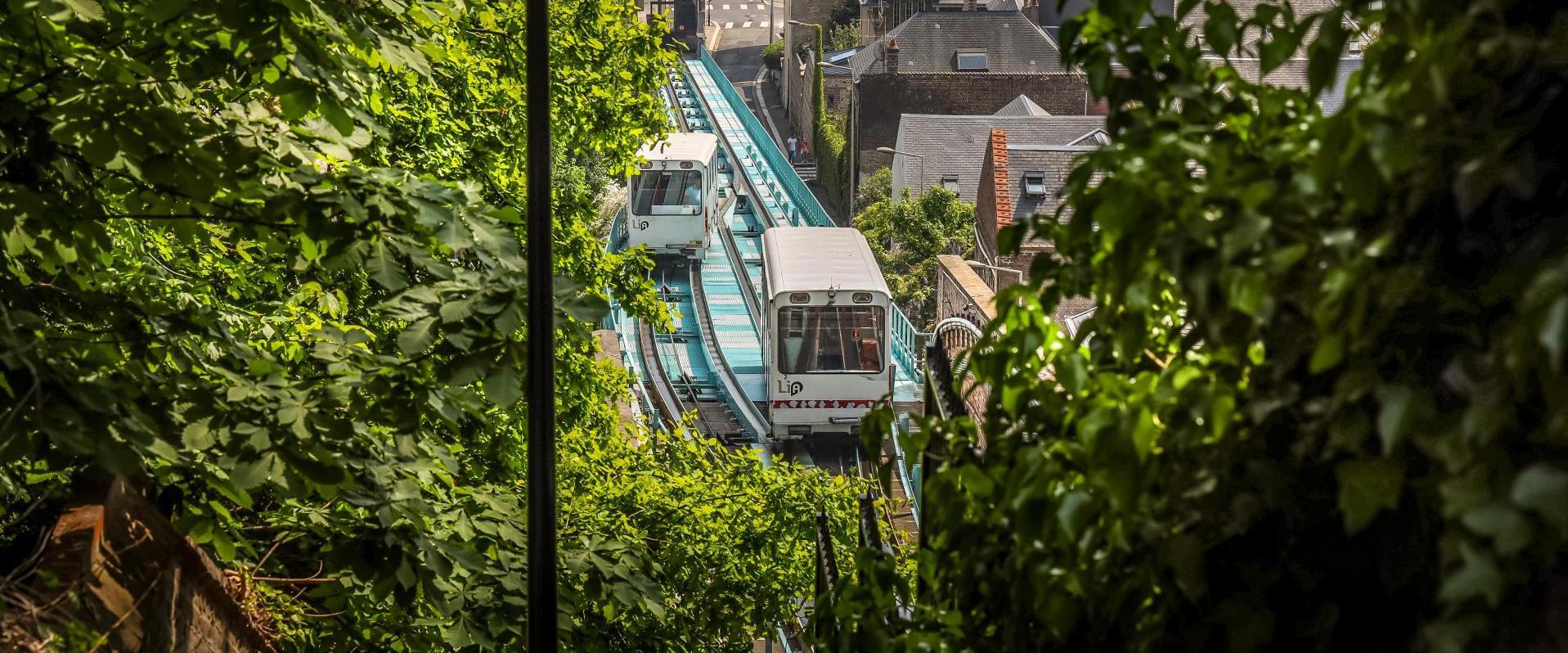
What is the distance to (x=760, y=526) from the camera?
9344 mm

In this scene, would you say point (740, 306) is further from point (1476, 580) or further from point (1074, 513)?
point (1476, 580)

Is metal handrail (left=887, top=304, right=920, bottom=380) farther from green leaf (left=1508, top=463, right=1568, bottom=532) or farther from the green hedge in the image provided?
green leaf (left=1508, top=463, right=1568, bottom=532)

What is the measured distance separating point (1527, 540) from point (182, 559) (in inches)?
126

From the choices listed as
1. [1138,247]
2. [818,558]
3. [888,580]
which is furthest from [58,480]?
[1138,247]

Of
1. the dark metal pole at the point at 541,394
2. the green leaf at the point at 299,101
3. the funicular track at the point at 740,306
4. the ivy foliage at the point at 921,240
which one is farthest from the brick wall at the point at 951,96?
the green leaf at the point at 299,101

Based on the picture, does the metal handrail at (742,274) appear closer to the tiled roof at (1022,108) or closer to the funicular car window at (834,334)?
the funicular car window at (834,334)

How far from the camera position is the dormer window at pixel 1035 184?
30.8 meters

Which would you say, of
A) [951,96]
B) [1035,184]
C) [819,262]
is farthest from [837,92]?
[819,262]

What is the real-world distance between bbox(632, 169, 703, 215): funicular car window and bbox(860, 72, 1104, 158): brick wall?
18820mm

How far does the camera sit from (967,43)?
54562 millimetres

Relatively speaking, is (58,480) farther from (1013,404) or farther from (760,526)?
(760,526)

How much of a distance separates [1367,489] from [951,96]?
53004mm

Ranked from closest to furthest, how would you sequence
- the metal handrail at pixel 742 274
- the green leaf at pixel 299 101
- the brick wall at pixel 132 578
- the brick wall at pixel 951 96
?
the brick wall at pixel 132 578 → the green leaf at pixel 299 101 → the metal handrail at pixel 742 274 → the brick wall at pixel 951 96

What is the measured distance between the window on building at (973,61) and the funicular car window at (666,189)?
71.5 feet
